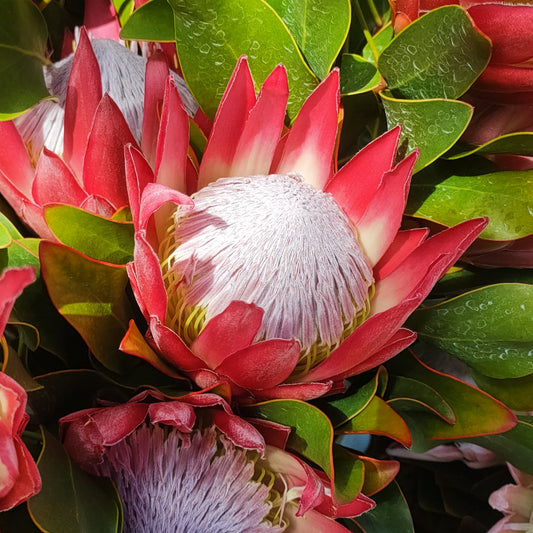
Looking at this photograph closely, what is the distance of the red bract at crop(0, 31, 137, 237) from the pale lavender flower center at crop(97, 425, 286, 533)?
1.04ft

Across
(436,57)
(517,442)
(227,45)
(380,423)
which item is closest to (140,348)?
(380,423)

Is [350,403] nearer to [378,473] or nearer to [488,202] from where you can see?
[378,473]

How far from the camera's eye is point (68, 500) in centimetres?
80

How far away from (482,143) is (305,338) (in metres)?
0.45

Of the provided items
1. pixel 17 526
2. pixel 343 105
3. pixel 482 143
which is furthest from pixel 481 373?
pixel 17 526

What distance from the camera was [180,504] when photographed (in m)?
0.93

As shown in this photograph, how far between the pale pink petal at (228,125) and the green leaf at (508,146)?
344 millimetres

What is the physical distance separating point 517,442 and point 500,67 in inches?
23.2

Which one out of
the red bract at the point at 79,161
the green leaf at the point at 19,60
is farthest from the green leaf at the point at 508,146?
the green leaf at the point at 19,60

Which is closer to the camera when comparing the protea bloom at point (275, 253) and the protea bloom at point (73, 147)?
the protea bloom at point (275, 253)

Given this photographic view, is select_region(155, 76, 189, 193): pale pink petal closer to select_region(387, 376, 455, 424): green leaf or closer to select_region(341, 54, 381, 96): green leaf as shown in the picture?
select_region(341, 54, 381, 96): green leaf

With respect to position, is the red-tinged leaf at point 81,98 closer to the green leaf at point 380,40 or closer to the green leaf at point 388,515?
the green leaf at point 380,40

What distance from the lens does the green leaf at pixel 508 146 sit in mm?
994

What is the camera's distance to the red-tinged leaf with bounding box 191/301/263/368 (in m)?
0.75
